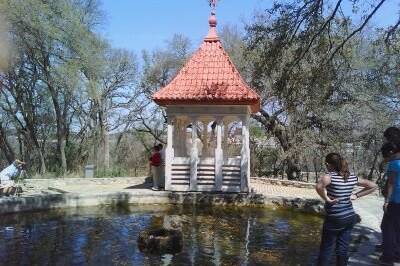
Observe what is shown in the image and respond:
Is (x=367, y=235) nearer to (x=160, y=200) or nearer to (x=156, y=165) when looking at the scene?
(x=160, y=200)

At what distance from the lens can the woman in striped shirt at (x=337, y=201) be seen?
18.8ft

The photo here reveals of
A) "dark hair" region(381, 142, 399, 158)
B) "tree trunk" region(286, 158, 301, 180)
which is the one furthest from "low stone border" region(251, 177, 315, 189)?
"dark hair" region(381, 142, 399, 158)

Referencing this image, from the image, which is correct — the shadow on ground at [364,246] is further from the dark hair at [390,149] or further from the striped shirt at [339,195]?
the dark hair at [390,149]

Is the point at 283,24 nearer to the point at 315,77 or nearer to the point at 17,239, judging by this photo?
the point at 315,77

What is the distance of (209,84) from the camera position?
1611cm

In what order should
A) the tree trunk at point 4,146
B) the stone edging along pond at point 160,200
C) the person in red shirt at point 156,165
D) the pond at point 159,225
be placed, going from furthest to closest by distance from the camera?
the tree trunk at point 4,146
the person in red shirt at point 156,165
the stone edging along pond at point 160,200
the pond at point 159,225

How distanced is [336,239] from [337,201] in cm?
53

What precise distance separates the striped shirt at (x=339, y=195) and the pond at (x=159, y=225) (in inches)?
79.8

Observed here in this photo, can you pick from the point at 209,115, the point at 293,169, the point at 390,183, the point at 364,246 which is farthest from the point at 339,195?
the point at 293,169

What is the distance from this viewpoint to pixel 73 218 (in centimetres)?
1174

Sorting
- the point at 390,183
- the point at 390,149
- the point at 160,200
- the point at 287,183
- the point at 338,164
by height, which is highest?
the point at 390,149

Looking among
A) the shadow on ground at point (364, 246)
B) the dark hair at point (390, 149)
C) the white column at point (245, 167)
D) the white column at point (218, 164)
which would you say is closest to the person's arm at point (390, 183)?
the dark hair at point (390, 149)

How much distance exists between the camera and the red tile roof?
15.4 metres

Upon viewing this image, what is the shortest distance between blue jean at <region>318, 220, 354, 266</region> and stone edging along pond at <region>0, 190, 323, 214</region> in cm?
739
